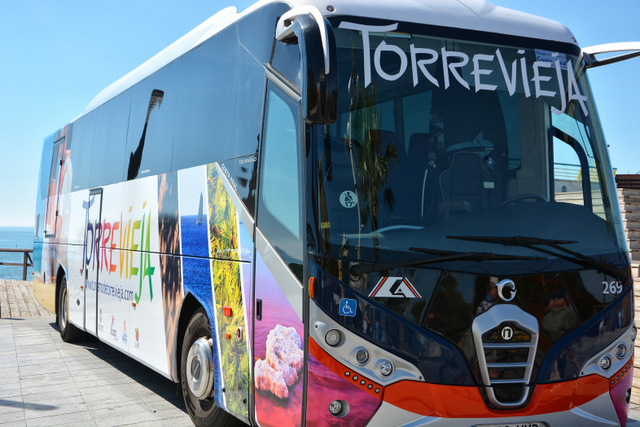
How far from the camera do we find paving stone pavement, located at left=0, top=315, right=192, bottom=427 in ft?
23.6

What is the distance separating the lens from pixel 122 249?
8875mm

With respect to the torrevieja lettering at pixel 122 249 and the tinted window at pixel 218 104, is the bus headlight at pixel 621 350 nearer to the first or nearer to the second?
the tinted window at pixel 218 104

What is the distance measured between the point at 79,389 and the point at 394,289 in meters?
5.42

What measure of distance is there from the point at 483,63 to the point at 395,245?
1503 mm

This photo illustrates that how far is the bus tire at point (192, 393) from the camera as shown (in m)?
6.25

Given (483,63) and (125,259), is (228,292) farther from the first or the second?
(125,259)

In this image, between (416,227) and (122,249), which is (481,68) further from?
(122,249)

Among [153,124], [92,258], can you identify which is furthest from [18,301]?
[153,124]

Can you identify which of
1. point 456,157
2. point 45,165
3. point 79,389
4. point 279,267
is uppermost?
point 45,165

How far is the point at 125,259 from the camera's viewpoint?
872 centimetres

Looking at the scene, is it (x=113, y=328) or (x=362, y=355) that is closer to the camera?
(x=362, y=355)

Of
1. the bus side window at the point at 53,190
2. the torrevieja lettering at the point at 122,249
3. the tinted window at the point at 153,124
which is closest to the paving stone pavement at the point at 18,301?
the bus side window at the point at 53,190

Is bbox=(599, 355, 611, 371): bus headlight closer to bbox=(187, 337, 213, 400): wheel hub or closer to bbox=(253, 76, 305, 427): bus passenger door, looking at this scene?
bbox=(253, 76, 305, 427): bus passenger door

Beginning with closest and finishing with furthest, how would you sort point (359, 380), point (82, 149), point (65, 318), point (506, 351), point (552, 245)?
1. point (359, 380)
2. point (506, 351)
3. point (552, 245)
4. point (82, 149)
5. point (65, 318)
